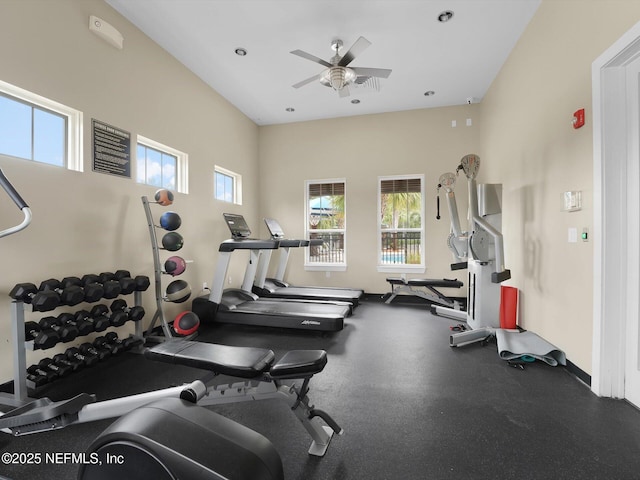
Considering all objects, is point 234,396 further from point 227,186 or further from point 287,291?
point 227,186

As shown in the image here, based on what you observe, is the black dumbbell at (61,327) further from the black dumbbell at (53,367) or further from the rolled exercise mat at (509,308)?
the rolled exercise mat at (509,308)

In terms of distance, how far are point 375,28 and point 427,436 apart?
384 cm

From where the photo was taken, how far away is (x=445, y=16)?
314cm

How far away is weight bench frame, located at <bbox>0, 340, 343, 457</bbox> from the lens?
151cm

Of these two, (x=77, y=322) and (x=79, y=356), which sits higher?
(x=77, y=322)

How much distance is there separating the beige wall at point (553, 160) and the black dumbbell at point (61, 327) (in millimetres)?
3869

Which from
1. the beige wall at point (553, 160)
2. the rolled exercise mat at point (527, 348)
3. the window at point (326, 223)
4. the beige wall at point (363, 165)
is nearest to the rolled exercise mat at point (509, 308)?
the beige wall at point (553, 160)

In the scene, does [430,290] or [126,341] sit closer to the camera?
[126,341]

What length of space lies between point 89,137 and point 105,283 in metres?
1.39

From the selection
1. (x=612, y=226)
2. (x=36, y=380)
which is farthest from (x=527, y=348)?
(x=36, y=380)

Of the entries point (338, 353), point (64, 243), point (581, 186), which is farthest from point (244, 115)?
point (581, 186)

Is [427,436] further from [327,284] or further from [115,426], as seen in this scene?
[327,284]

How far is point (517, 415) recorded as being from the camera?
1913mm

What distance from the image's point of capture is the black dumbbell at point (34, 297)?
2.03 meters
